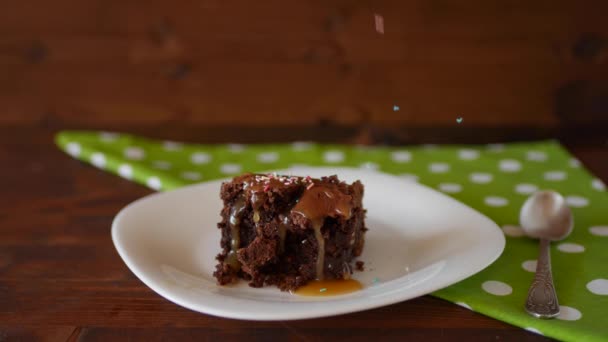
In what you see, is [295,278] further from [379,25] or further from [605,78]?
[605,78]

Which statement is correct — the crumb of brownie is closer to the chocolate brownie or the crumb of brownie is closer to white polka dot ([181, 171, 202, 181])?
the chocolate brownie

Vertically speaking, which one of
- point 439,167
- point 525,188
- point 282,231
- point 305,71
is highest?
point 305,71

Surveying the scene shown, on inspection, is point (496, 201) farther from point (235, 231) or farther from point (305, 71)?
point (305, 71)

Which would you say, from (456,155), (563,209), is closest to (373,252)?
(563,209)

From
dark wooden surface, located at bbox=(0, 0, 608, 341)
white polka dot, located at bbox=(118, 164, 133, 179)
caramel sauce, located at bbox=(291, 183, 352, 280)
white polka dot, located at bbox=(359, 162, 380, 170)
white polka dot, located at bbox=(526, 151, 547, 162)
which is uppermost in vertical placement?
dark wooden surface, located at bbox=(0, 0, 608, 341)

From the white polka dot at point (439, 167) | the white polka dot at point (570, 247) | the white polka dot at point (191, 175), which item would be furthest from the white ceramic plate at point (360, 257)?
the white polka dot at point (439, 167)


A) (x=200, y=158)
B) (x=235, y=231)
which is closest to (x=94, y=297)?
(x=235, y=231)

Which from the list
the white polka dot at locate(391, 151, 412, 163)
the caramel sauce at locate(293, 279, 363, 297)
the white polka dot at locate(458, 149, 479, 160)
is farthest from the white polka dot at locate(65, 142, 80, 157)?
the white polka dot at locate(458, 149, 479, 160)
